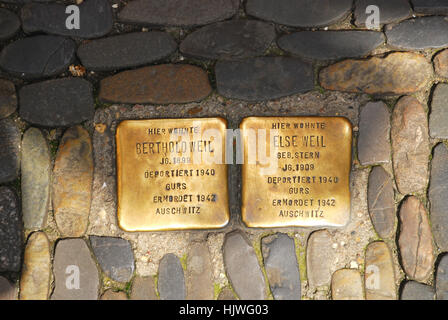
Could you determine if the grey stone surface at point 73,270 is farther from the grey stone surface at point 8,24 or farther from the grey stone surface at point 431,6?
the grey stone surface at point 431,6

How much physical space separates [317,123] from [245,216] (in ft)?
1.39

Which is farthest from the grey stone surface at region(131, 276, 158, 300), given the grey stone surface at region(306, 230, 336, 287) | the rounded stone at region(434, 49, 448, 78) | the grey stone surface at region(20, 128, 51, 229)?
the rounded stone at region(434, 49, 448, 78)

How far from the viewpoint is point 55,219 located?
50.8 inches

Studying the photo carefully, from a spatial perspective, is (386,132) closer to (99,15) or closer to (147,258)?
(147,258)

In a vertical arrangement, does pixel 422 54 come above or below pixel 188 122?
above

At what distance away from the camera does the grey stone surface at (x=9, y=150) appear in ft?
4.21

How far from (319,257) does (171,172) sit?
625mm

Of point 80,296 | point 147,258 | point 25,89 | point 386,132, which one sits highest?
point 25,89

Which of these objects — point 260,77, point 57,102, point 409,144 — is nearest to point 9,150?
point 57,102

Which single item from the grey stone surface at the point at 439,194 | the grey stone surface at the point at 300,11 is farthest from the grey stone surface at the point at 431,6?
the grey stone surface at the point at 439,194

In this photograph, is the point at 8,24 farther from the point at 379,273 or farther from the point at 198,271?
the point at 379,273

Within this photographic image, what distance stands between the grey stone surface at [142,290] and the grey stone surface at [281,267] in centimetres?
43

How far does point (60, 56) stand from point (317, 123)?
96cm

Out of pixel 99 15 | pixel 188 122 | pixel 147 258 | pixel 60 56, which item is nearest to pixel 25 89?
pixel 60 56
